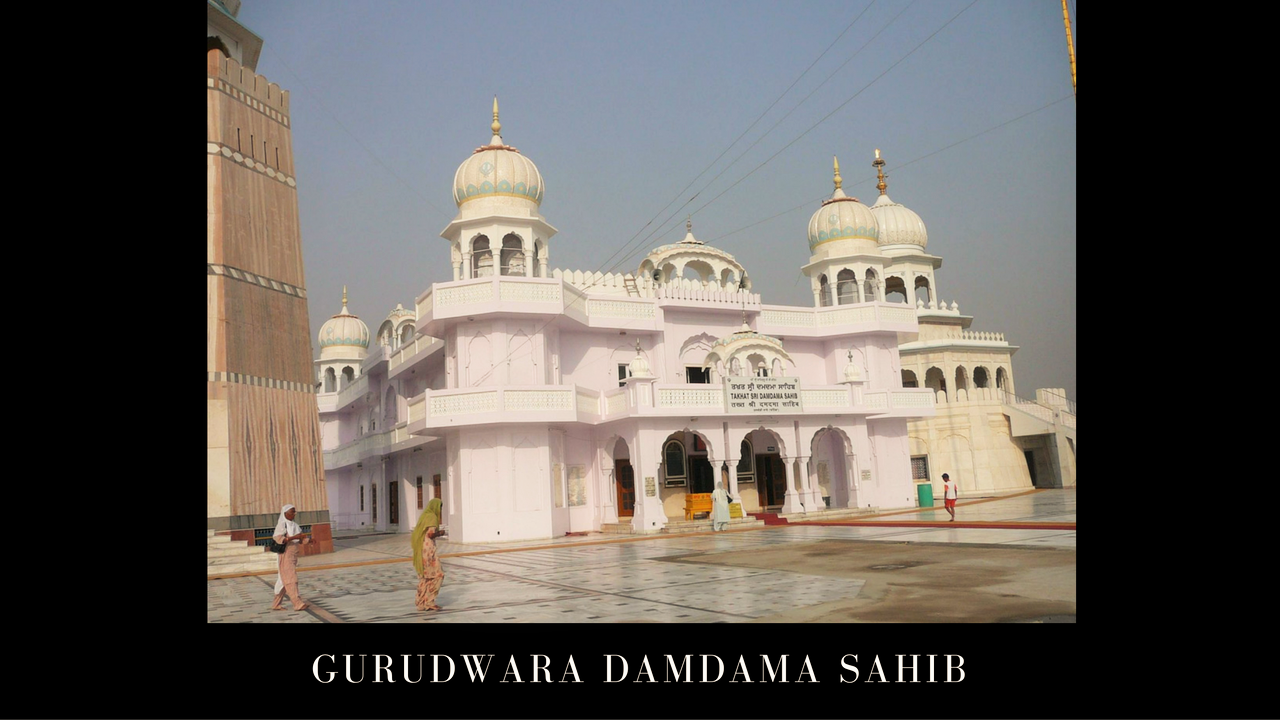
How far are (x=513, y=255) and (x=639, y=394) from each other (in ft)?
17.2

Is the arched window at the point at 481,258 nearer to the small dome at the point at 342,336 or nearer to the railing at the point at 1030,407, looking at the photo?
the small dome at the point at 342,336

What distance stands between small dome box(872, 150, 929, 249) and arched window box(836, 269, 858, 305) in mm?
7853

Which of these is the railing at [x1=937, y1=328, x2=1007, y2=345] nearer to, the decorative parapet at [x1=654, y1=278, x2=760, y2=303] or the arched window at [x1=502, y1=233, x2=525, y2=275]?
the decorative parapet at [x1=654, y1=278, x2=760, y2=303]

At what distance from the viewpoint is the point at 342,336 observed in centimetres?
3819

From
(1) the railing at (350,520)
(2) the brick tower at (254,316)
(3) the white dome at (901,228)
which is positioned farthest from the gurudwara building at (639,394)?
(3) the white dome at (901,228)

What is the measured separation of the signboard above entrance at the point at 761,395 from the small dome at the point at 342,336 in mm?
22206

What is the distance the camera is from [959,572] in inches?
376

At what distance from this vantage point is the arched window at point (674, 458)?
24406 mm

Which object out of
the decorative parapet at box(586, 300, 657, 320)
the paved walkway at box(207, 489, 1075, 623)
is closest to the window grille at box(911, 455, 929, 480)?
the paved walkway at box(207, 489, 1075, 623)

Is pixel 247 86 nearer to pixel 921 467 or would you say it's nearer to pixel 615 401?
Result: pixel 615 401

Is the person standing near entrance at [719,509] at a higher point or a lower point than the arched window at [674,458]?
lower

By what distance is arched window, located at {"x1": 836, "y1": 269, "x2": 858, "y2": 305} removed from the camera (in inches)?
1097

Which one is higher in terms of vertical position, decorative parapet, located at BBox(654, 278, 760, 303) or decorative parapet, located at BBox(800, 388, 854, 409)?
decorative parapet, located at BBox(654, 278, 760, 303)
